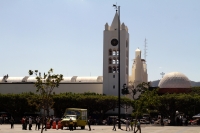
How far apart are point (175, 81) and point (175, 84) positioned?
0.76 metres

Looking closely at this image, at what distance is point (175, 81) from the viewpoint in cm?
8762

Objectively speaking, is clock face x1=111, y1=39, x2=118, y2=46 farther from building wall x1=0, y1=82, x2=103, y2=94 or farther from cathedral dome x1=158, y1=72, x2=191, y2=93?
cathedral dome x1=158, y1=72, x2=191, y2=93

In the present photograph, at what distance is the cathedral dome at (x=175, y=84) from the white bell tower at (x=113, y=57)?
37.5 feet

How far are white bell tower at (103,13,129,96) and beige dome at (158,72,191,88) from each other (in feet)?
38.3

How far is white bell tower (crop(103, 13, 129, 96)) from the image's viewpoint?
263ft

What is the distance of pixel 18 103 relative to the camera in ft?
223

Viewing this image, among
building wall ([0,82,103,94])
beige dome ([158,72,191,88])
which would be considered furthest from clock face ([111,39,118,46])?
beige dome ([158,72,191,88])

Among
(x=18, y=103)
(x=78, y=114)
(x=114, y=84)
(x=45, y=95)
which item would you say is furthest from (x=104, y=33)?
(x=45, y=95)

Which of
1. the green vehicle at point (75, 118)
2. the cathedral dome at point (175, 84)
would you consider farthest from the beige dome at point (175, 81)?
the green vehicle at point (75, 118)

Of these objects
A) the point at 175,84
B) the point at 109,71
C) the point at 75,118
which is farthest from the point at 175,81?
the point at 75,118

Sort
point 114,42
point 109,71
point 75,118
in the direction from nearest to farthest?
point 75,118 → point 114,42 → point 109,71

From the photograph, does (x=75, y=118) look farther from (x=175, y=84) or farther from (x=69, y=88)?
(x=175, y=84)

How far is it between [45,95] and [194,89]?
57626mm

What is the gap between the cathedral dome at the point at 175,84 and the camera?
86562 millimetres
